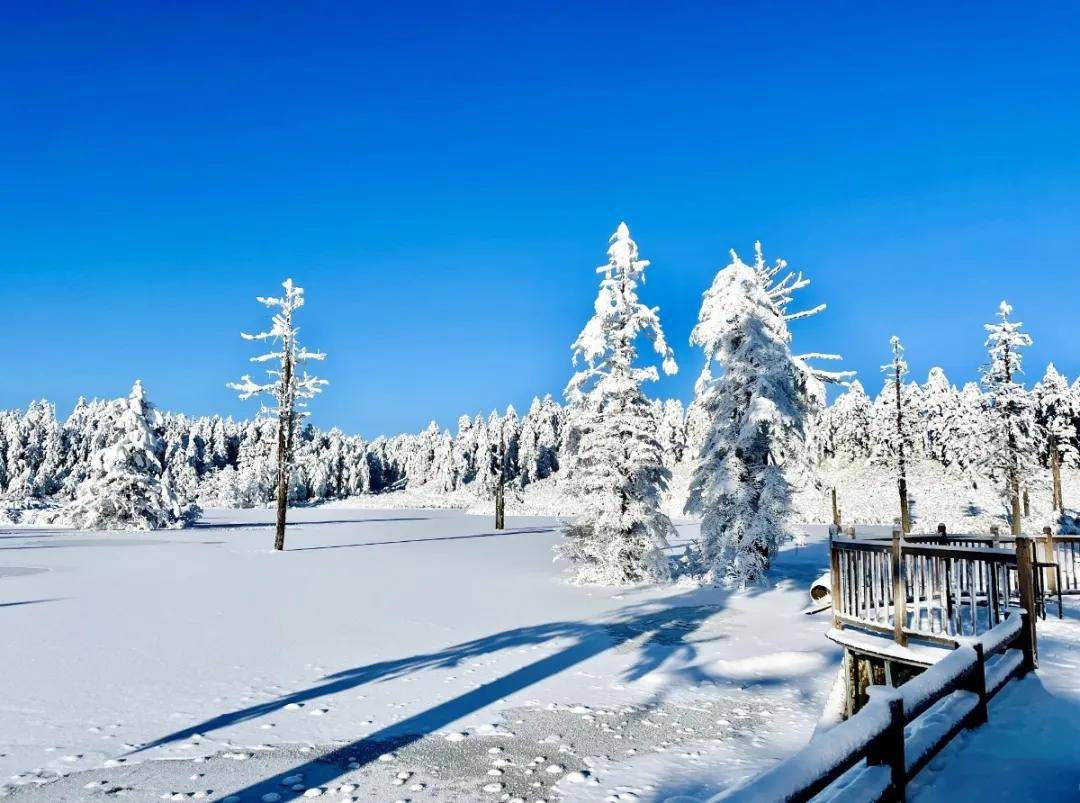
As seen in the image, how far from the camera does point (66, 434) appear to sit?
115 m

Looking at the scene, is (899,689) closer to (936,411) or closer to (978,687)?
(978,687)

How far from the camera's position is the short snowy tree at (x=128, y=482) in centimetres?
4259

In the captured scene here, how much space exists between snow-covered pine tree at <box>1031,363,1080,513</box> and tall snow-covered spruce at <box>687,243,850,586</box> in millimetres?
35104

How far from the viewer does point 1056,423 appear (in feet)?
190

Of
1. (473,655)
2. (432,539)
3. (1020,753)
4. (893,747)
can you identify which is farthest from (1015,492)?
(893,747)

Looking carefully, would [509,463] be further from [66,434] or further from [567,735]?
[567,735]

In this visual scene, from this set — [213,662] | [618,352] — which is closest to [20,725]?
[213,662]

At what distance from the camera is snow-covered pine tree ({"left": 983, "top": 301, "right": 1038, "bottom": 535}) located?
125 feet

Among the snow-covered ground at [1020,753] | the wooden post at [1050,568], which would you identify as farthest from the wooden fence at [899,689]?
the wooden post at [1050,568]

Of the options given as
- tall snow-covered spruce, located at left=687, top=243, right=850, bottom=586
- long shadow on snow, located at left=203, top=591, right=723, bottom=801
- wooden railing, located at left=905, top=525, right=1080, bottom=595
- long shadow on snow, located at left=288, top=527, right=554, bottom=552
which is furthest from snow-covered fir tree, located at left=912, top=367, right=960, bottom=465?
long shadow on snow, located at left=203, top=591, right=723, bottom=801

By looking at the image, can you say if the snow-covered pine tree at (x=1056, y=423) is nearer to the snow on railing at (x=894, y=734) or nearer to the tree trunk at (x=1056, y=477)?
the tree trunk at (x=1056, y=477)

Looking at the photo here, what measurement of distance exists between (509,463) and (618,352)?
356 feet

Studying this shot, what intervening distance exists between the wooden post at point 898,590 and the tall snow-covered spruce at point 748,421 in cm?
1219

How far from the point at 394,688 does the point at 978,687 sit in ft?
23.5
